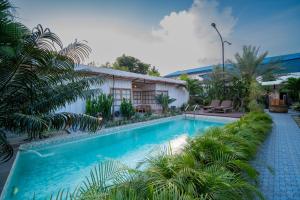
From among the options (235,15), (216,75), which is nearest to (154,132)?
(235,15)

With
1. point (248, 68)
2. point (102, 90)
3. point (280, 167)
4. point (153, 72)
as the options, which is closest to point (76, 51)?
point (280, 167)

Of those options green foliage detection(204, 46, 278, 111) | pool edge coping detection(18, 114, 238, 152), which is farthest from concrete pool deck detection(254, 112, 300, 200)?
green foliage detection(204, 46, 278, 111)

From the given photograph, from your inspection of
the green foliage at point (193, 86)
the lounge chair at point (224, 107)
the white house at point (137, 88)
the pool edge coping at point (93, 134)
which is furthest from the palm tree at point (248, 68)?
the white house at point (137, 88)

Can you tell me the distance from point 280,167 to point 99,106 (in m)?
8.82

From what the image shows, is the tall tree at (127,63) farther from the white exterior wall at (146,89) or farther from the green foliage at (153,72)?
the white exterior wall at (146,89)

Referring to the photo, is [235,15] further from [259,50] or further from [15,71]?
[15,71]

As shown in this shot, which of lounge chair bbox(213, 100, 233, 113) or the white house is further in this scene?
lounge chair bbox(213, 100, 233, 113)

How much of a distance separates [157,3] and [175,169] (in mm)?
9432

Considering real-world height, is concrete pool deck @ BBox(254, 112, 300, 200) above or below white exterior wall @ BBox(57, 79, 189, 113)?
below

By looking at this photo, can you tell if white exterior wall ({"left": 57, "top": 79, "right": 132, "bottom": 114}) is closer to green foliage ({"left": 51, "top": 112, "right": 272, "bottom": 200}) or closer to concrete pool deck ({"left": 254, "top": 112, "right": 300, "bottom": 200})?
green foliage ({"left": 51, "top": 112, "right": 272, "bottom": 200})

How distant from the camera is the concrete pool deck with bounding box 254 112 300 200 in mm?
2984

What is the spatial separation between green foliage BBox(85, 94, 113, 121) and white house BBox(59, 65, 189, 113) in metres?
1.07

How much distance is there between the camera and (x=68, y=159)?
5852mm

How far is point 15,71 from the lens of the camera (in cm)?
294
